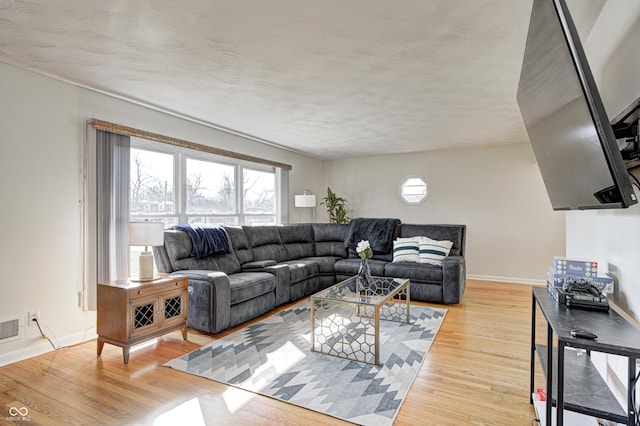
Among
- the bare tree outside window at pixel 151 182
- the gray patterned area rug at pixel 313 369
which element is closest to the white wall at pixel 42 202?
the bare tree outside window at pixel 151 182

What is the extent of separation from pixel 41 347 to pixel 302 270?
262cm

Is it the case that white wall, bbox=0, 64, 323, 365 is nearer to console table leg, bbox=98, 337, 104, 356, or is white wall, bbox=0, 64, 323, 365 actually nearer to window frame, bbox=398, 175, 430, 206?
console table leg, bbox=98, 337, 104, 356

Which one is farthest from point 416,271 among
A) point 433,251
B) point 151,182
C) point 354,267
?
point 151,182

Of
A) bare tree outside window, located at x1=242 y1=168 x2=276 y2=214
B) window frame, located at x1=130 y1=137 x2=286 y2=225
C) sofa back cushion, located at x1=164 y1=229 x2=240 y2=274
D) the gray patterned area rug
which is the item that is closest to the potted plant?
bare tree outside window, located at x1=242 y1=168 x2=276 y2=214

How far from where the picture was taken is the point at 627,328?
125 cm

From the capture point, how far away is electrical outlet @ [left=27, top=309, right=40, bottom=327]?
105 inches

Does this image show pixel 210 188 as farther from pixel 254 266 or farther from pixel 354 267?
pixel 354 267

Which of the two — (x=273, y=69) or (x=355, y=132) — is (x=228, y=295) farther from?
(x=355, y=132)

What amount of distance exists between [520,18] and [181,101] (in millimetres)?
2967

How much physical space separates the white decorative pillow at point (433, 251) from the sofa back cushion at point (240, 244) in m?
2.29

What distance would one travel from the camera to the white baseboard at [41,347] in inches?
99.7

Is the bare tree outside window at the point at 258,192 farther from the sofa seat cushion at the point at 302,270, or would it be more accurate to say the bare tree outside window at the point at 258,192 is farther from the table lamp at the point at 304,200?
the sofa seat cushion at the point at 302,270

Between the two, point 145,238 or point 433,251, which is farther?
point 433,251

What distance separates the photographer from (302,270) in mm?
4309
